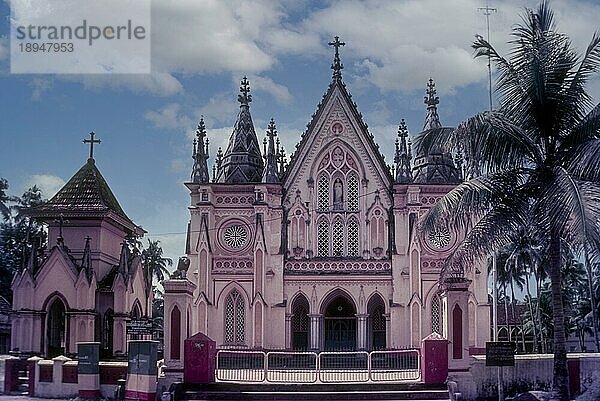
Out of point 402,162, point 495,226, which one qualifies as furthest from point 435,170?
point 495,226

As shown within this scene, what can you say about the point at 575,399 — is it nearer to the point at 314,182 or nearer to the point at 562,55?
the point at 562,55

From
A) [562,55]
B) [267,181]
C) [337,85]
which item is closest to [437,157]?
[337,85]

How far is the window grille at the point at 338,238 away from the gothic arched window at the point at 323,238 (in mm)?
362

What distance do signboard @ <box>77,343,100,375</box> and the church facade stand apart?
1545cm

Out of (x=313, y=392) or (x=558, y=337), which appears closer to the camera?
(x=558, y=337)

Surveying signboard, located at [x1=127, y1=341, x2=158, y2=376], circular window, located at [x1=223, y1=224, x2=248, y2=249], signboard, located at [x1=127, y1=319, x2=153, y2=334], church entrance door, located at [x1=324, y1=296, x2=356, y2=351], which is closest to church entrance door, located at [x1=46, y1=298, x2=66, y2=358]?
signboard, located at [x1=127, y1=319, x2=153, y2=334]

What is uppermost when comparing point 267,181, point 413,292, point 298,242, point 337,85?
point 337,85

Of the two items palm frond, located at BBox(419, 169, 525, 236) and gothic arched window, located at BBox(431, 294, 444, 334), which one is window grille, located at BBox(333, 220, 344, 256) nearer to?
gothic arched window, located at BBox(431, 294, 444, 334)

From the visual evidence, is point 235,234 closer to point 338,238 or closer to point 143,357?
point 338,238

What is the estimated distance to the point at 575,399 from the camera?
74.6 ft

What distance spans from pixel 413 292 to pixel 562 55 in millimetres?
21037

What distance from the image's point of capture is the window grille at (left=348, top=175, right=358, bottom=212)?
41.7 metres

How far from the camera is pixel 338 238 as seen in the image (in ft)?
136

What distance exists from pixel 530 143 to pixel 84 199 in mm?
17019
